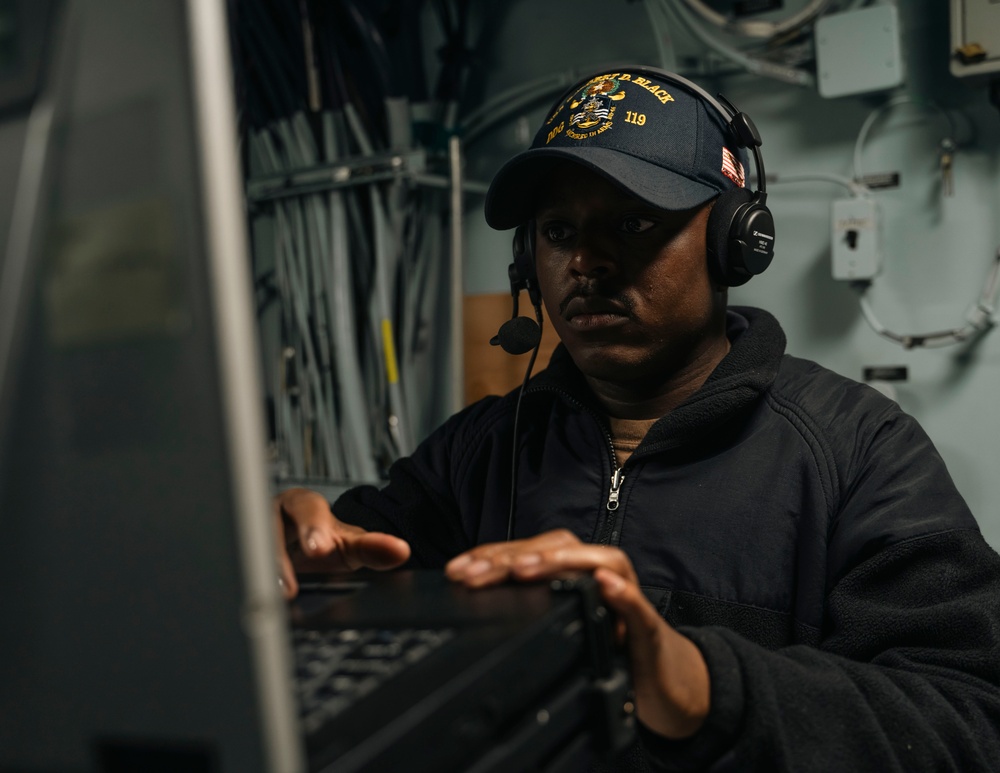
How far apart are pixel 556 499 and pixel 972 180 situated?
43.3 inches

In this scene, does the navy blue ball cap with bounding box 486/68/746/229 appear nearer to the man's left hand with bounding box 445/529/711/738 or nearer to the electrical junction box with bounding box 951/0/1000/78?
the man's left hand with bounding box 445/529/711/738

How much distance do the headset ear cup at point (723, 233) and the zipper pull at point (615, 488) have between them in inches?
11.0

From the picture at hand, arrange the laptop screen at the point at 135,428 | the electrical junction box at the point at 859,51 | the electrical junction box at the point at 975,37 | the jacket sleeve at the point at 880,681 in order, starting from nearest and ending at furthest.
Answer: the laptop screen at the point at 135,428 < the jacket sleeve at the point at 880,681 < the electrical junction box at the point at 975,37 < the electrical junction box at the point at 859,51

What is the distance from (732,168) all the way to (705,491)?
0.43 metres

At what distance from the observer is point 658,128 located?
1153mm

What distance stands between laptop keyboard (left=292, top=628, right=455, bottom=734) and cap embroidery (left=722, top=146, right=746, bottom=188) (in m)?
0.89

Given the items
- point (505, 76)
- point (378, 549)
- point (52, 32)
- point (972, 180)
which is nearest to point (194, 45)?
point (52, 32)

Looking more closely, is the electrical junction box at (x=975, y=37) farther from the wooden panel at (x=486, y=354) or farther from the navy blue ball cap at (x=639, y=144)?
the wooden panel at (x=486, y=354)

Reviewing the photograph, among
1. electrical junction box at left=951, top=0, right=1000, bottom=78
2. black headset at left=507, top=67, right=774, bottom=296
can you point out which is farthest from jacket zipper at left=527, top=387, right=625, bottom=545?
electrical junction box at left=951, top=0, right=1000, bottom=78

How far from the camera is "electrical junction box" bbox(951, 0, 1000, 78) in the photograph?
1.60 metres

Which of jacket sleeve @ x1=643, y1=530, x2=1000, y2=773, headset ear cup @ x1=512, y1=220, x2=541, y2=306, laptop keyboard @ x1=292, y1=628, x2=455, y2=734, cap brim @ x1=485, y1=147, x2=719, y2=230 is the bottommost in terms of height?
jacket sleeve @ x1=643, y1=530, x2=1000, y2=773

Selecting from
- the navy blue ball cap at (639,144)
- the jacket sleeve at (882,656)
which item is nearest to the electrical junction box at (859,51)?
the navy blue ball cap at (639,144)

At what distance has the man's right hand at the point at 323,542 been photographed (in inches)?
35.2

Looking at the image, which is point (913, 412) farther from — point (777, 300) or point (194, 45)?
point (194, 45)
